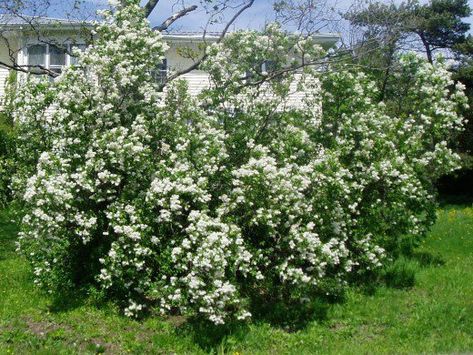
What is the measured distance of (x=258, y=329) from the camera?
725 cm

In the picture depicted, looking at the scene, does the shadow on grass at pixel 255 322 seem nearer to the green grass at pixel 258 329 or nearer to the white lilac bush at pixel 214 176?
the green grass at pixel 258 329

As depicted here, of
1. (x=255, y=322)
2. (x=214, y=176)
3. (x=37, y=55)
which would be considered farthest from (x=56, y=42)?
(x=37, y=55)

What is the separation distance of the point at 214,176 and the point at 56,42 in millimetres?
6874

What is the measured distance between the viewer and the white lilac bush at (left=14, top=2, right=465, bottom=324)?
6.95 m

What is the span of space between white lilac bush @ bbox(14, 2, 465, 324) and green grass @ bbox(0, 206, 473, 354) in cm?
30

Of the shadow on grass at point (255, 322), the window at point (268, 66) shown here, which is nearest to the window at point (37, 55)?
the window at point (268, 66)

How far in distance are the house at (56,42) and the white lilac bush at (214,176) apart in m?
1.17

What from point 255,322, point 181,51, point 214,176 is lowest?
point 255,322

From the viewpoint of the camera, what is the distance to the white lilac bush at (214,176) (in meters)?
6.95

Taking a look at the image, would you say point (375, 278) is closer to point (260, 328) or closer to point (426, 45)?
point (260, 328)

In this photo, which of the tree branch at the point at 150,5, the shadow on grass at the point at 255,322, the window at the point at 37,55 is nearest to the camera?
the shadow on grass at the point at 255,322

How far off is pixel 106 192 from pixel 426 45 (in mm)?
24770

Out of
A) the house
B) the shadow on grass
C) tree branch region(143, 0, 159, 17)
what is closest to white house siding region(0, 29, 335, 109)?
the house

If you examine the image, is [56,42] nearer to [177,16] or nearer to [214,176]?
[177,16]
